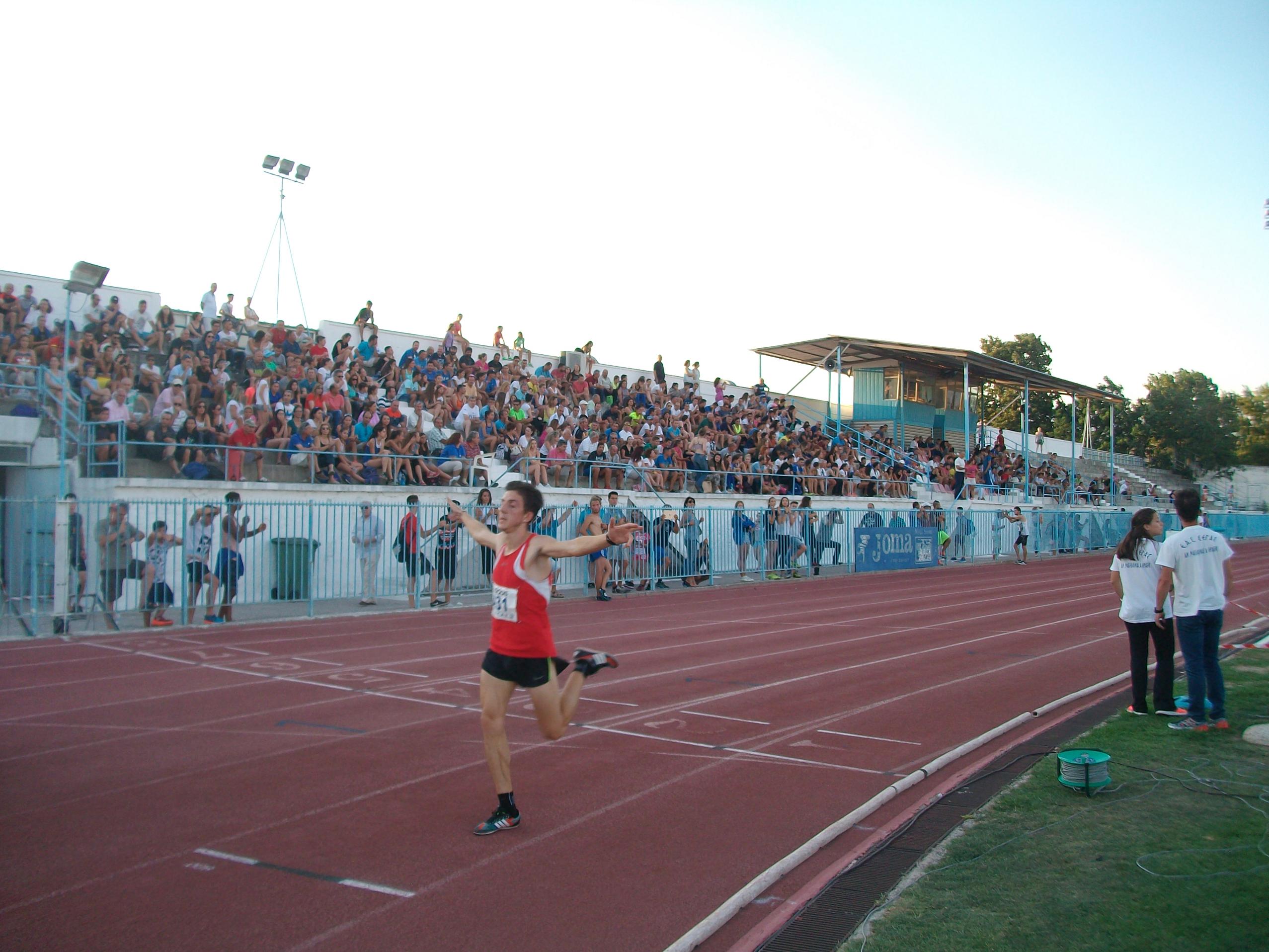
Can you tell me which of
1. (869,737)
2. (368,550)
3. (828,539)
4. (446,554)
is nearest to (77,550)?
(368,550)

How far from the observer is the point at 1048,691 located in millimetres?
10125

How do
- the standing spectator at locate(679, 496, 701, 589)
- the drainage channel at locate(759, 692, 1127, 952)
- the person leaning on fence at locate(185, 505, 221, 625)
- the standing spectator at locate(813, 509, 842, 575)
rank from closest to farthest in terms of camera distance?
the drainage channel at locate(759, 692, 1127, 952)
the person leaning on fence at locate(185, 505, 221, 625)
the standing spectator at locate(679, 496, 701, 589)
the standing spectator at locate(813, 509, 842, 575)

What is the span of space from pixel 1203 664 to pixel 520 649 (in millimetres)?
5894

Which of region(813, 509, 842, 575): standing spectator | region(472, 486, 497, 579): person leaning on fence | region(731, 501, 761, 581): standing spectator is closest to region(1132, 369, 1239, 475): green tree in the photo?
region(813, 509, 842, 575): standing spectator

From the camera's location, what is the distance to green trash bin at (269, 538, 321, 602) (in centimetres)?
1608

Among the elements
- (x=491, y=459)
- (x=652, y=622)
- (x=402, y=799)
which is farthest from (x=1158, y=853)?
(x=491, y=459)

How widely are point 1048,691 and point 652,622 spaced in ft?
23.1

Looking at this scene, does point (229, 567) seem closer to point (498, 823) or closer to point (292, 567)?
point (292, 567)

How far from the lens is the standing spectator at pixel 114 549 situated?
1405 centimetres

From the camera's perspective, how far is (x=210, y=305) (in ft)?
71.6

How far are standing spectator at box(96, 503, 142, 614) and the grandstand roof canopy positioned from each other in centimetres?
3135

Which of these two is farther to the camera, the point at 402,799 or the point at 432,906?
the point at 402,799

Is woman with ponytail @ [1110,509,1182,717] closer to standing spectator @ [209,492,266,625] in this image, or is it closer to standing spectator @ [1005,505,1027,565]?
standing spectator @ [209,492,266,625]

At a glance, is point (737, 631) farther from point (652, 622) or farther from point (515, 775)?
point (515, 775)
